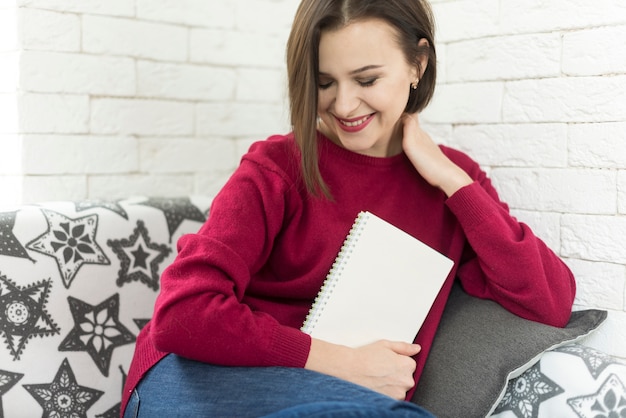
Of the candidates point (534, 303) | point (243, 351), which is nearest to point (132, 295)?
point (243, 351)

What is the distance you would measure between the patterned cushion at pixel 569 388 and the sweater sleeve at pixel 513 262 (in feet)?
0.28

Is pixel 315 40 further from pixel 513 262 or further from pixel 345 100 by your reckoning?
pixel 513 262

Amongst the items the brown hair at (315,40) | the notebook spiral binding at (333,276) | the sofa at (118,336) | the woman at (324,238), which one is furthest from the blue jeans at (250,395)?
Result: the brown hair at (315,40)

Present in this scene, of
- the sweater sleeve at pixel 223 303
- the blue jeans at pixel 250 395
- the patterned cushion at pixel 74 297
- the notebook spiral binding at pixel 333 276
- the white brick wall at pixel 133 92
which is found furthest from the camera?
the white brick wall at pixel 133 92

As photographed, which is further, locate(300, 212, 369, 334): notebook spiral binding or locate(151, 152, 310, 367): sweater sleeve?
locate(300, 212, 369, 334): notebook spiral binding

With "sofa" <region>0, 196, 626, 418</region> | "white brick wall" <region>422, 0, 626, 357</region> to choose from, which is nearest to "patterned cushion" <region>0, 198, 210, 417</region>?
"sofa" <region>0, 196, 626, 418</region>

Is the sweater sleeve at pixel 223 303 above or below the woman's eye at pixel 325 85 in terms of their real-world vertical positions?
below

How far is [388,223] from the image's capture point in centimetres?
127

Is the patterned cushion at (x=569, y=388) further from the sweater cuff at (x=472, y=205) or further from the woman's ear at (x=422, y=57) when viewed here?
the woman's ear at (x=422, y=57)

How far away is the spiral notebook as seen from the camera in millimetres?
1220

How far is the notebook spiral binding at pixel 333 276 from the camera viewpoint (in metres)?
1.21

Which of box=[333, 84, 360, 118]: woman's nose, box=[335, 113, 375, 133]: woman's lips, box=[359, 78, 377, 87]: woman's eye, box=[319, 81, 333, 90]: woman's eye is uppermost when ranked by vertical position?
box=[359, 78, 377, 87]: woman's eye

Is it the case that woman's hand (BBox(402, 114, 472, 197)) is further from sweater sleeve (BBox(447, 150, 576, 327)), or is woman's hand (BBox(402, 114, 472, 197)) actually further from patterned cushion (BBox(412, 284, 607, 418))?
patterned cushion (BBox(412, 284, 607, 418))

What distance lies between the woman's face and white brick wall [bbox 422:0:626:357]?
0.26m
